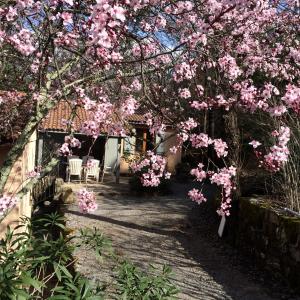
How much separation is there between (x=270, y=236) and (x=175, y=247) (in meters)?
1.86

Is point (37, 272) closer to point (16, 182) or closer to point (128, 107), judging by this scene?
point (128, 107)

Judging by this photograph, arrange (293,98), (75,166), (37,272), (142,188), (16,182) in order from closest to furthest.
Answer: (37,272)
(293,98)
(16,182)
(142,188)
(75,166)

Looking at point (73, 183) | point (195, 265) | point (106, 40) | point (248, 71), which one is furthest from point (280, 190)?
point (73, 183)

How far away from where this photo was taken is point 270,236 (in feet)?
23.1

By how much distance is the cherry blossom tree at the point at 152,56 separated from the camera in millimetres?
3119

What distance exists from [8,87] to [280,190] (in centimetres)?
492

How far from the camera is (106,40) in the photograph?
2.18 meters

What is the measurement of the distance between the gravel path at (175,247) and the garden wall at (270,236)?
1.02 feet

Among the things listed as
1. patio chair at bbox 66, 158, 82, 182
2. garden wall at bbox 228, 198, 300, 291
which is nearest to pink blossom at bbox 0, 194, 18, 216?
garden wall at bbox 228, 198, 300, 291

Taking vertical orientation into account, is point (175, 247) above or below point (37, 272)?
below

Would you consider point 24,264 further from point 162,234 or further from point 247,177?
point 247,177

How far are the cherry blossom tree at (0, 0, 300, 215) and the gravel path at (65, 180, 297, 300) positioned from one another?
5.78ft

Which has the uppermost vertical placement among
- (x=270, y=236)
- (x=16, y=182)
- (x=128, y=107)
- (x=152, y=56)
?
(x=152, y=56)

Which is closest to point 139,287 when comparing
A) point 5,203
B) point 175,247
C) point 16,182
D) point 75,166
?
point 5,203
